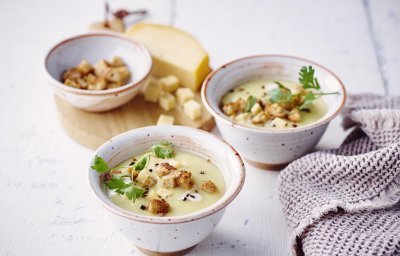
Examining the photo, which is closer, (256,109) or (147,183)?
(147,183)

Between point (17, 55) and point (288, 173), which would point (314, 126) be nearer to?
point (288, 173)

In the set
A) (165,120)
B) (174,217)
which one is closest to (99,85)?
(165,120)

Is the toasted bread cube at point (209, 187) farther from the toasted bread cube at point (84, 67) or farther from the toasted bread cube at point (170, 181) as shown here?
the toasted bread cube at point (84, 67)

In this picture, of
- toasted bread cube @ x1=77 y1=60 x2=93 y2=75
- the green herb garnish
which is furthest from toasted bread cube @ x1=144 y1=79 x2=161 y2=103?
the green herb garnish

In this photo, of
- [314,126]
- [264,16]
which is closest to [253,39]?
[264,16]

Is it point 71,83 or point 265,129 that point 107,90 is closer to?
point 71,83

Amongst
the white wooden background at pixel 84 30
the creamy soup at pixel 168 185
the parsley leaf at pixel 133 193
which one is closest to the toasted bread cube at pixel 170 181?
the creamy soup at pixel 168 185

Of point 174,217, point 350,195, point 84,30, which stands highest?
point 174,217
